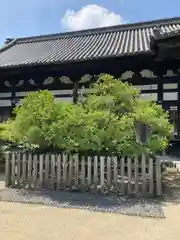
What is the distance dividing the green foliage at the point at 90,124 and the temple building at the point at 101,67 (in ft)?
11.7

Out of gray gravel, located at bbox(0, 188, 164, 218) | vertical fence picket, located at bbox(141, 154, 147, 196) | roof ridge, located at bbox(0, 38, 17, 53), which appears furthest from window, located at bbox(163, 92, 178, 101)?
roof ridge, located at bbox(0, 38, 17, 53)

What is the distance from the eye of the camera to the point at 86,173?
6410 mm

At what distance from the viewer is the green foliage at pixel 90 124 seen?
6641 mm

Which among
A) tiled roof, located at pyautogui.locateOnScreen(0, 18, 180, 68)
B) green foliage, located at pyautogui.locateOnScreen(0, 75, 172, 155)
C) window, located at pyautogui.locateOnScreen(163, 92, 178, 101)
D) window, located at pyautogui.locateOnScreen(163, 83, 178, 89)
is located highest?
tiled roof, located at pyautogui.locateOnScreen(0, 18, 180, 68)

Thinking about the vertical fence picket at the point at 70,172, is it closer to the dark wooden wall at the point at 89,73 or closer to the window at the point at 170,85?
the dark wooden wall at the point at 89,73

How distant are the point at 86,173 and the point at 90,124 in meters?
1.06

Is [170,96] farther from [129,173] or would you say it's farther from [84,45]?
[129,173]

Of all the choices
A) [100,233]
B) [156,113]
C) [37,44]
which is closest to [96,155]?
[156,113]

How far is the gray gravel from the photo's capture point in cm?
503

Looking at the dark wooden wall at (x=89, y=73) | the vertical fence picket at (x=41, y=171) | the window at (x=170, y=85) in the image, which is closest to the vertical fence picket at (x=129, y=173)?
the vertical fence picket at (x=41, y=171)

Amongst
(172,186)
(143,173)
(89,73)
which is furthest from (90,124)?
(89,73)

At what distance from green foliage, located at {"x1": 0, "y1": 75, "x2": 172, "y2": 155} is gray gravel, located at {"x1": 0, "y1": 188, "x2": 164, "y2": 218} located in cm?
114

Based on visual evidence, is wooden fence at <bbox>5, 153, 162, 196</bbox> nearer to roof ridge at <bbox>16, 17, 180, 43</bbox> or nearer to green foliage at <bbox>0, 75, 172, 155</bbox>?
green foliage at <bbox>0, 75, 172, 155</bbox>

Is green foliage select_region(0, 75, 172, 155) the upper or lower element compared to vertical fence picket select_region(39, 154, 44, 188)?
upper
